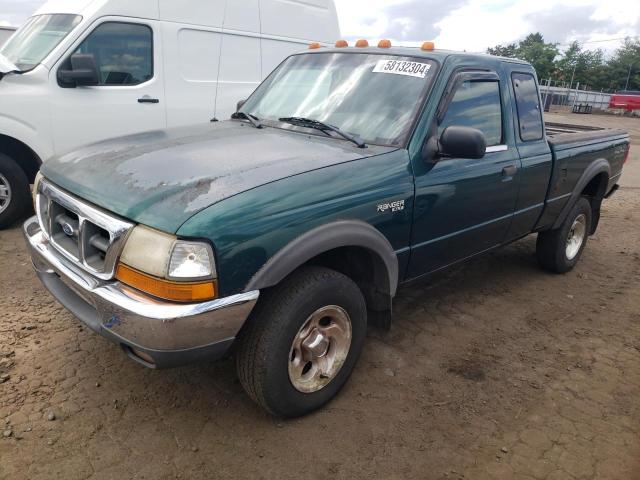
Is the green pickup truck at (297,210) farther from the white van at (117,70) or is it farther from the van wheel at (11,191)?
the van wheel at (11,191)

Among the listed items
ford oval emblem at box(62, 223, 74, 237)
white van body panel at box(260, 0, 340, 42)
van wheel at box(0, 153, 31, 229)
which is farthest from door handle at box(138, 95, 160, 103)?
ford oval emblem at box(62, 223, 74, 237)

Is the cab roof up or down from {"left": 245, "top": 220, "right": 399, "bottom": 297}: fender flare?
up

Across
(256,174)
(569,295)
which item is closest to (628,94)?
(569,295)

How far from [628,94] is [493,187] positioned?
41050 mm

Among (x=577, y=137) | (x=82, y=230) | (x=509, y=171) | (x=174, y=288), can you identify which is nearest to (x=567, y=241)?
(x=577, y=137)

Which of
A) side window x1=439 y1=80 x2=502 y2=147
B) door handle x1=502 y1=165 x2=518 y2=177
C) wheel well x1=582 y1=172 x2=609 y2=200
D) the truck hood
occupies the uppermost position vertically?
side window x1=439 y1=80 x2=502 y2=147

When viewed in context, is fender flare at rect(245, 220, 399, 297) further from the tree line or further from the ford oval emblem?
the tree line

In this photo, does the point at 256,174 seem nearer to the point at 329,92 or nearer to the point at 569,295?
the point at 329,92

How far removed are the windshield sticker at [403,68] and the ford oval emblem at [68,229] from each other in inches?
81.0

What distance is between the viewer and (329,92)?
342 cm

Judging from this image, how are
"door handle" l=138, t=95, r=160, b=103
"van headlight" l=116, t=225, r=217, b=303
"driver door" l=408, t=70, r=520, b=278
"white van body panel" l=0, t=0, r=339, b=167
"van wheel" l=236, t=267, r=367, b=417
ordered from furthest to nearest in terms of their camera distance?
"door handle" l=138, t=95, r=160, b=103
"white van body panel" l=0, t=0, r=339, b=167
"driver door" l=408, t=70, r=520, b=278
"van wheel" l=236, t=267, r=367, b=417
"van headlight" l=116, t=225, r=217, b=303

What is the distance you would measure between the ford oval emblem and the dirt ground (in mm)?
881

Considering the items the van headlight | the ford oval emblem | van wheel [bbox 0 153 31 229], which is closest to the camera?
the van headlight

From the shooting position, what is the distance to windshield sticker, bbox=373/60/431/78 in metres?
3.23
